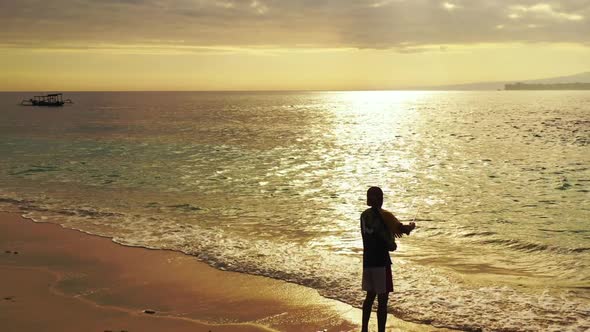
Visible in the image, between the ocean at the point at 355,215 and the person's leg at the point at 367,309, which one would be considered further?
the ocean at the point at 355,215

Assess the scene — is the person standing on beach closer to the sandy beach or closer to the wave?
the sandy beach

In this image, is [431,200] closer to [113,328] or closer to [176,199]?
[176,199]

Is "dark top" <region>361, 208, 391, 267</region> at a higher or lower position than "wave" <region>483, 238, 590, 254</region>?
higher

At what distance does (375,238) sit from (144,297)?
15.6ft

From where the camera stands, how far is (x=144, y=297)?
989 cm

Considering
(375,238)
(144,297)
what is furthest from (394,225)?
(144,297)

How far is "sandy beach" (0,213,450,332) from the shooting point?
28.3 ft

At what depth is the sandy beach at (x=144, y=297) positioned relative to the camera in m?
8.62

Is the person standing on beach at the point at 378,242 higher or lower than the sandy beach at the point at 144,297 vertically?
higher

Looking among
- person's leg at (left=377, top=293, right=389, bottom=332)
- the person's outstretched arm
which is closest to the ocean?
person's leg at (left=377, top=293, right=389, bottom=332)

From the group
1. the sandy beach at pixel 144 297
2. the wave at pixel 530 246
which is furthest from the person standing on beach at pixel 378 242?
the wave at pixel 530 246

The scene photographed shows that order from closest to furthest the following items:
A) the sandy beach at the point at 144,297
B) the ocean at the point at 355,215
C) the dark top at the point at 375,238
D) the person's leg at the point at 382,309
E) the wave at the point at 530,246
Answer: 1. the dark top at the point at 375,238
2. the person's leg at the point at 382,309
3. the sandy beach at the point at 144,297
4. the ocean at the point at 355,215
5. the wave at the point at 530,246

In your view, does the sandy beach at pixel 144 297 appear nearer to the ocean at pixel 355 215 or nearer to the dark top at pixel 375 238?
the ocean at pixel 355 215

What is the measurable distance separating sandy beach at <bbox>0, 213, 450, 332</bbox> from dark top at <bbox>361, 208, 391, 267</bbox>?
1534 millimetres
